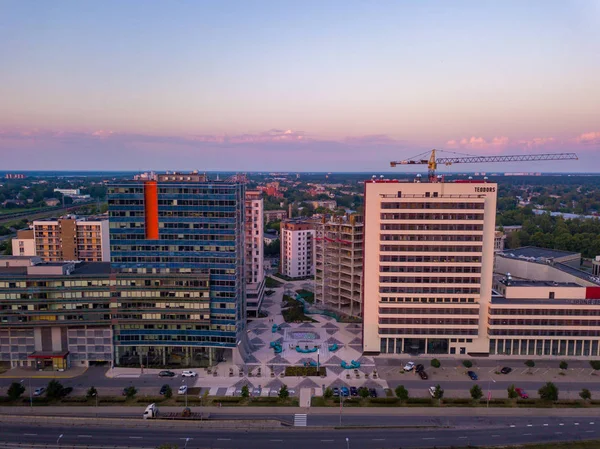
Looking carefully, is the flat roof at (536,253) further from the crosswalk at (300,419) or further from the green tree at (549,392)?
the crosswalk at (300,419)

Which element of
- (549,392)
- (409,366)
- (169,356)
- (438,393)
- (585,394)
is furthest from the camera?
(169,356)

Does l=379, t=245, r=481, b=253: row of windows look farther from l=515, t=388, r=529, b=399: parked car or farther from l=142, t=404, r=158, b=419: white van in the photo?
l=142, t=404, r=158, b=419: white van

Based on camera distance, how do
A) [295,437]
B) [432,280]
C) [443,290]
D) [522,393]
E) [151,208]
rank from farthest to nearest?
[443,290] < [432,280] < [151,208] < [522,393] < [295,437]

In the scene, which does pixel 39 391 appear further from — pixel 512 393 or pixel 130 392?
pixel 512 393

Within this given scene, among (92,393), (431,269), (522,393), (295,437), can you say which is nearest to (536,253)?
(431,269)

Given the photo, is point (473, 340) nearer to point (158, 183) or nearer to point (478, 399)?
point (478, 399)

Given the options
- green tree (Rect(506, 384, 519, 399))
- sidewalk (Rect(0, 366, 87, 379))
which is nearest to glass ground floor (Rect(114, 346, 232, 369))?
sidewalk (Rect(0, 366, 87, 379))

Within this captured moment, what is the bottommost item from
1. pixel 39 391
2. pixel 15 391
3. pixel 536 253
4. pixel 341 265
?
pixel 39 391

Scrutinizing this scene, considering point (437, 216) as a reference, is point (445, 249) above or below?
below

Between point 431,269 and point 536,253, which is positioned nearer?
point 431,269
